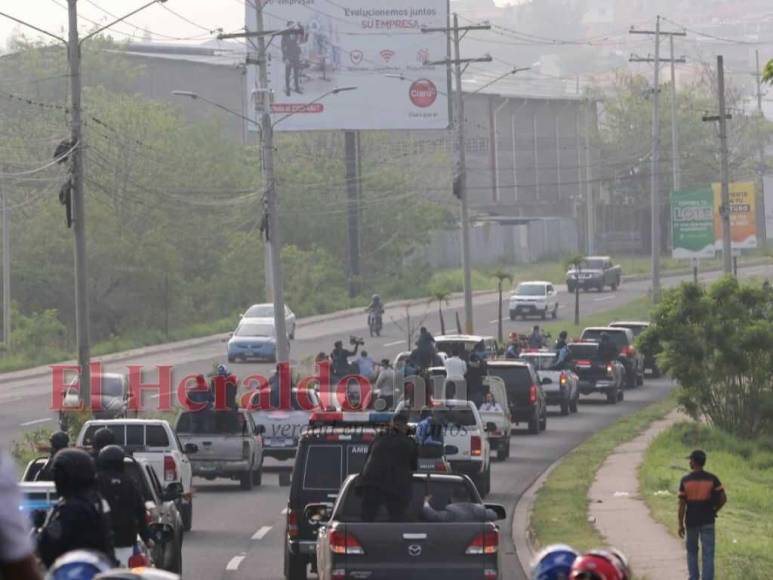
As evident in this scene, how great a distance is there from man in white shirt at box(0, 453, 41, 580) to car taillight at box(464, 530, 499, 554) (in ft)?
31.4

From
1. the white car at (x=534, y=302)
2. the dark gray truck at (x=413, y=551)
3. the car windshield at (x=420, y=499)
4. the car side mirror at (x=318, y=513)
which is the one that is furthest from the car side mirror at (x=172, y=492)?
the white car at (x=534, y=302)

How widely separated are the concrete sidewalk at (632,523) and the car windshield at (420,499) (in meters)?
3.38

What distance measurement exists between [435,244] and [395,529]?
287 feet

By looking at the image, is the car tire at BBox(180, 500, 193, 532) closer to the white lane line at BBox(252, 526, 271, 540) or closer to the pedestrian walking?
the white lane line at BBox(252, 526, 271, 540)

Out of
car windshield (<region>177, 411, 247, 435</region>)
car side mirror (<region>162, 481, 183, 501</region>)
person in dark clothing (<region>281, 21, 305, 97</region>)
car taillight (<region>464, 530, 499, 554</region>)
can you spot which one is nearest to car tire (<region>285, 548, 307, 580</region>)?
car side mirror (<region>162, 481, 183, 501</region>)

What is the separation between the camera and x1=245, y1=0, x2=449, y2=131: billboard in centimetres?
6844

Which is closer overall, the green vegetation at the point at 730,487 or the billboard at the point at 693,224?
the green vegetation at the point at 730,487

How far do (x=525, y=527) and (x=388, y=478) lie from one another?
912cm

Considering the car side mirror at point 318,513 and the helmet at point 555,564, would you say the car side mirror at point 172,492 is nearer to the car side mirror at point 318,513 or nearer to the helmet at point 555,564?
the car side mirror at point 318,513

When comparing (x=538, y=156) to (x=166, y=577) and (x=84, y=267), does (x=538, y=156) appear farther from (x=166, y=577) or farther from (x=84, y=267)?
(x=166, y=577)

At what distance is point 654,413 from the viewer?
1692 inches

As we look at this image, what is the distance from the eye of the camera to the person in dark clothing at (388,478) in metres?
14.5

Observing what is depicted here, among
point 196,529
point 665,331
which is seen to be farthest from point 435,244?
point 196,529

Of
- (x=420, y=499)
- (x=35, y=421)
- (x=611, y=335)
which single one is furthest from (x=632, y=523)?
(x=611, y=335)
